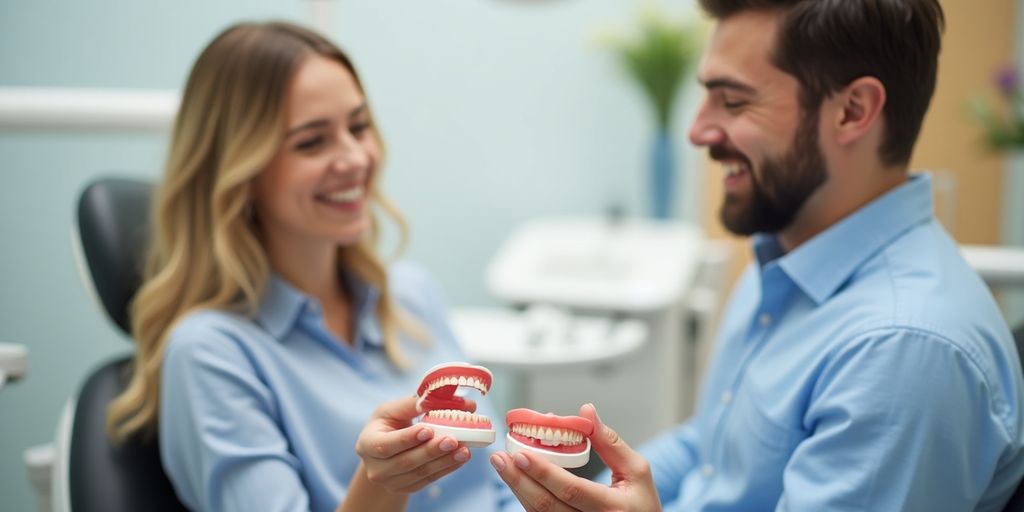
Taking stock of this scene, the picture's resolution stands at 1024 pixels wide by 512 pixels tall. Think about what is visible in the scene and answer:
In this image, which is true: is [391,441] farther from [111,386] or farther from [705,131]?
[111,386]

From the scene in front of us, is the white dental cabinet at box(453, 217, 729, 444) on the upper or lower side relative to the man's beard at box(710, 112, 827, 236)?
lower

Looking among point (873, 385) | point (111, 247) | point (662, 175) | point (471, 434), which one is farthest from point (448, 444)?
point (662, 175)

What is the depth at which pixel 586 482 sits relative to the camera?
0.77 m

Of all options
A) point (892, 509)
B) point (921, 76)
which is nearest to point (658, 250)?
point (921, 76)

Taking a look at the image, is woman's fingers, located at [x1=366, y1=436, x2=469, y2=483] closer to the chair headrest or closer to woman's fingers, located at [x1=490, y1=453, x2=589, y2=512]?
woman's fingers, located at [x1=490, y1=453, x2=589, y2=512]

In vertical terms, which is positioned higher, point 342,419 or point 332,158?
point 332,158

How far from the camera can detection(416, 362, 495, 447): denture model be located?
29.5 inches

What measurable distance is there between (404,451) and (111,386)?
2.31 ft

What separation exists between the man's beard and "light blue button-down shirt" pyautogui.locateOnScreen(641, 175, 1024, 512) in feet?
0.19

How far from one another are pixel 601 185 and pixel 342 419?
1970 mm

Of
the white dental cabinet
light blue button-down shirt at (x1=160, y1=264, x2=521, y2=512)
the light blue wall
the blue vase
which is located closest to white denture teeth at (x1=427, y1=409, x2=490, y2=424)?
light blue button-down shirt at (x1=160, y1=264, x2=521, y2=512)

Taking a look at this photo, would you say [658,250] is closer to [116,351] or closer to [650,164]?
[650,164]

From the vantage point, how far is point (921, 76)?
3.40ft

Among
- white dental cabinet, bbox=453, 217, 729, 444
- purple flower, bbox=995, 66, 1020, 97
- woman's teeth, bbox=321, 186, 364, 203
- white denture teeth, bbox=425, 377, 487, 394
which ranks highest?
purple flower, bbox=995, 66, 1020, 97
